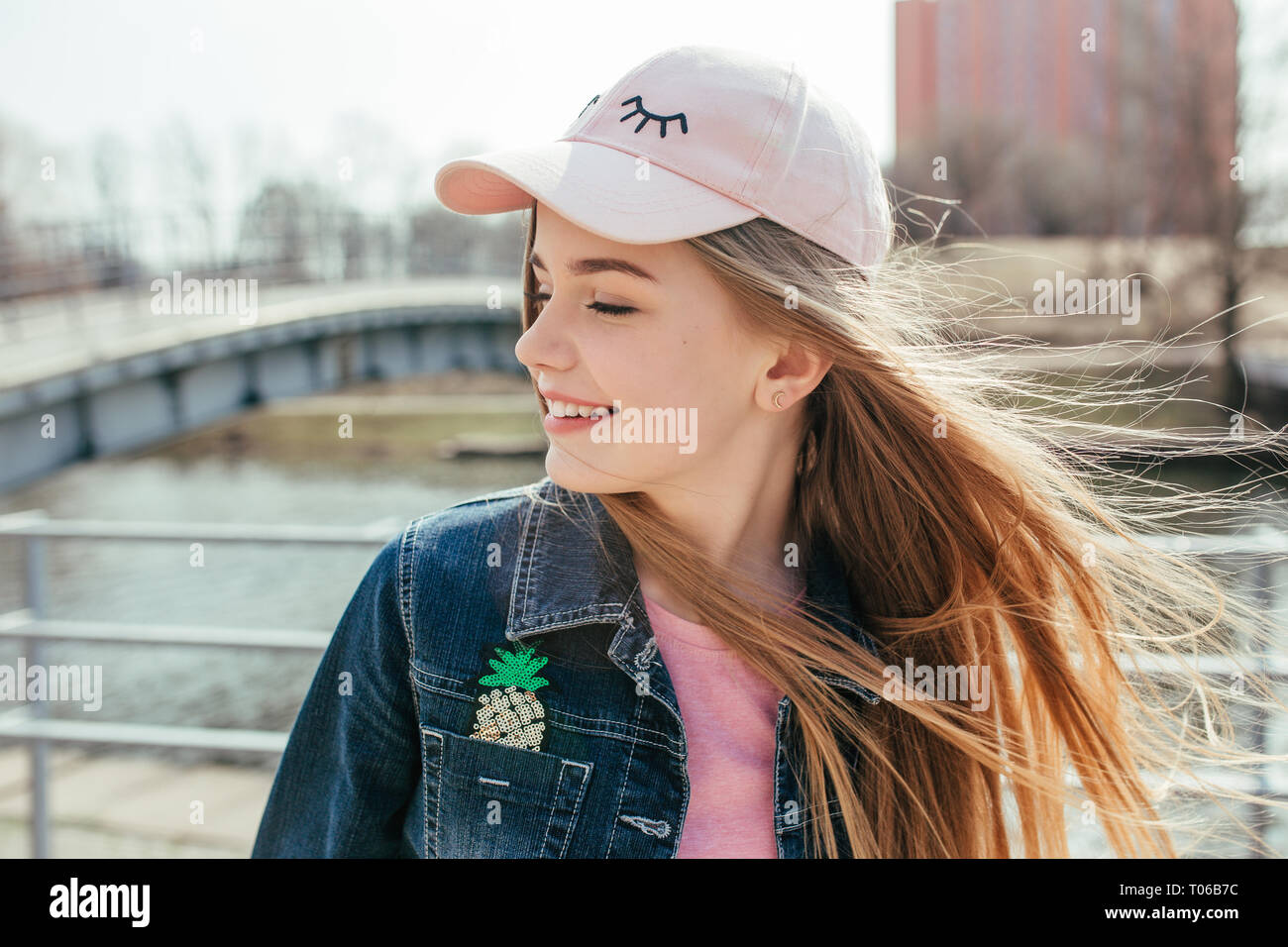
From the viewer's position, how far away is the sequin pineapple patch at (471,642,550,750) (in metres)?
1.40

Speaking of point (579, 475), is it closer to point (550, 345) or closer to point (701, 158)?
point (550, 345)

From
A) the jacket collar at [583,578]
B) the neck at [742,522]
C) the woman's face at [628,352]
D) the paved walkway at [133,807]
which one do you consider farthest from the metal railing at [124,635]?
the woman's face at [628,352]

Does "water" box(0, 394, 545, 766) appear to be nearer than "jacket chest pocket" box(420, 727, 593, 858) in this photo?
No

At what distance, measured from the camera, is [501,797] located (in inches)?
54.3

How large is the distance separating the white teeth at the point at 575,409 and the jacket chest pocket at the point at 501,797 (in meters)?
0.48

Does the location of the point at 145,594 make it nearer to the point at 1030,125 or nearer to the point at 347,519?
the point at 347,519

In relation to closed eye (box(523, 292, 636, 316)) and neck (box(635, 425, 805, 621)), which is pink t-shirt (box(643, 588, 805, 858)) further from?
closed eye (box(523, 292, 636, 316))

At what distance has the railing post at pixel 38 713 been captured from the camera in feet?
10.5

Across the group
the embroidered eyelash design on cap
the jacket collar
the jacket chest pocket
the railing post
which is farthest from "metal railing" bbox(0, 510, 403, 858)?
the embroidered eyelash design on cap

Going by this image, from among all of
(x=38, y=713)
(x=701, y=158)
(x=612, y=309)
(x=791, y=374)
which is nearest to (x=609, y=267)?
(x=612, y=309)

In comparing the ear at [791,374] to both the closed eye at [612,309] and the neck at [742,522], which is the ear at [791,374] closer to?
the neck at [742,522]

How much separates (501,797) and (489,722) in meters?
0.10
